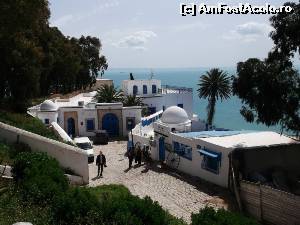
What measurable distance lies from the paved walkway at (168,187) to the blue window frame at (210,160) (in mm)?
846

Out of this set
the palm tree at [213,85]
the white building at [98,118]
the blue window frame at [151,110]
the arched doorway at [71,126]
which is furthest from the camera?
the blue window frame at [151,110]

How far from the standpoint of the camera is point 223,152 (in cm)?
2195

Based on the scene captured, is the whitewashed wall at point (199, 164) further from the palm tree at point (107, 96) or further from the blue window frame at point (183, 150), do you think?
the palm tree at point (107, 96)

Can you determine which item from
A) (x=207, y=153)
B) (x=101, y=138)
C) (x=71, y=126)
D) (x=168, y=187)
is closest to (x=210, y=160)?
(x=207, y=153)

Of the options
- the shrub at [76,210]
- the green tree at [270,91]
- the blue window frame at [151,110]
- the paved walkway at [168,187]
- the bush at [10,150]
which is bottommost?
the paved walkway at [168,187]

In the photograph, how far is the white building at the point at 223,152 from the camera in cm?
2181

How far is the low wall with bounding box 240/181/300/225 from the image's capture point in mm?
16364

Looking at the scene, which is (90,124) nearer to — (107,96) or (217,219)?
(107,96)

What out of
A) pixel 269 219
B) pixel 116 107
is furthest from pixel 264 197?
pixel 116 107

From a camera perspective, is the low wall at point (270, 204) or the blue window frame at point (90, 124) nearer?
→ the low wall at point (270, 204)

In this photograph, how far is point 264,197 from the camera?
17.7m

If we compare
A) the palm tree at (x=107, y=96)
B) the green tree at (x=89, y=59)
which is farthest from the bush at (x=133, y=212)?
the green tree at (x=89, y=59)

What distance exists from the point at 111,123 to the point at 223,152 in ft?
61.3

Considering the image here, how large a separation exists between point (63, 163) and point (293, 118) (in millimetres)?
11587
